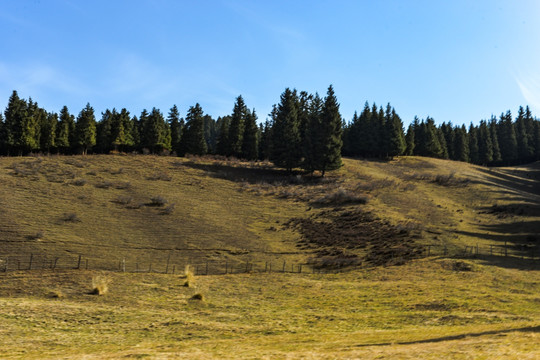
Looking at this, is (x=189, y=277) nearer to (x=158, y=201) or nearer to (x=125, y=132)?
(x=158, y=201)

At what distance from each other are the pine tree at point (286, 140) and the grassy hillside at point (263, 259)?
3931 mm

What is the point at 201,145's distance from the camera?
298 feet

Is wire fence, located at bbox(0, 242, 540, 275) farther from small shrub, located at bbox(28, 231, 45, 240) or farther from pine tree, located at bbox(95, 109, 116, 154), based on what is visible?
pine tree, located at bbox(95, 109, 116, 154)

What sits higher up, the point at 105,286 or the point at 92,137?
the point at 92,137

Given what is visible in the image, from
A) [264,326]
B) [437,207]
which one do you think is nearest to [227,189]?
[437,207]

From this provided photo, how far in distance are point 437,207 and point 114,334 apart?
52.2 m

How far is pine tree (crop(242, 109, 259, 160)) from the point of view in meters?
91.5

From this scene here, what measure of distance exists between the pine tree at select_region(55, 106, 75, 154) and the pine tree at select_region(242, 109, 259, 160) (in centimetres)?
4405

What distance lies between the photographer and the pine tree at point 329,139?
238 ft

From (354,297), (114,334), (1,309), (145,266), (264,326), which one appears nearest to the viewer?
(114,334)

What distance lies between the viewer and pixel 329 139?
238 ft

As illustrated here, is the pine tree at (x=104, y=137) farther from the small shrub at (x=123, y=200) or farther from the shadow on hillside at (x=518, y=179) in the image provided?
the shadow on hillside at (x=518, y=179)

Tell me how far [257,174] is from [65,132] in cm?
5299

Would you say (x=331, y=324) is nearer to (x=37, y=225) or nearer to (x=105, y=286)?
(x=105, y=286)
